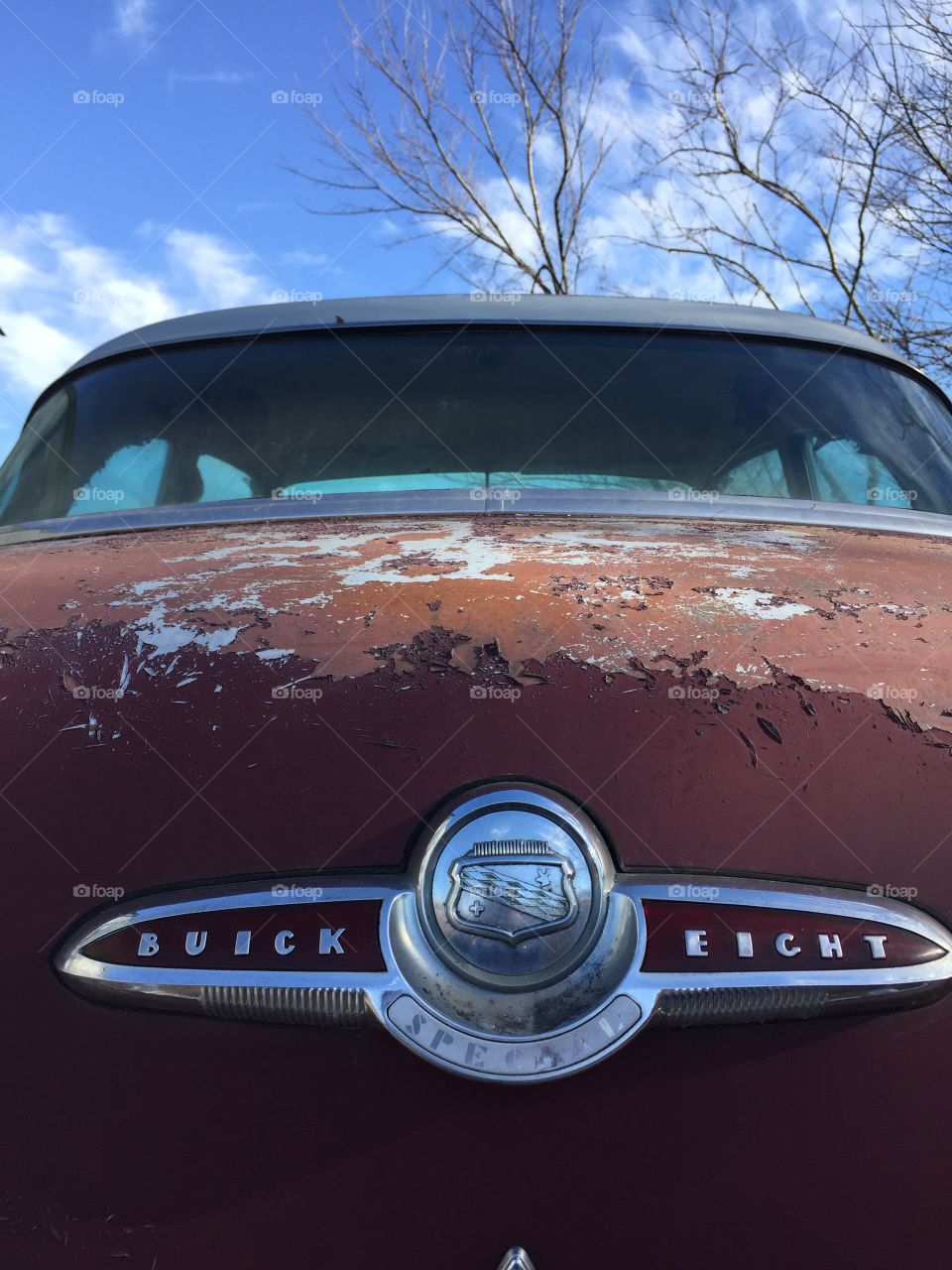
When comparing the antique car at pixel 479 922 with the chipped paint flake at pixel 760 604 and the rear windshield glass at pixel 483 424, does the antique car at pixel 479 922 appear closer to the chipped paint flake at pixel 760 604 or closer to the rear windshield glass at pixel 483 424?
the chipped paint flake at pixel 760 604

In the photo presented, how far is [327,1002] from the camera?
40.3 inches

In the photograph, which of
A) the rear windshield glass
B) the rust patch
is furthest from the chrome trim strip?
the rear windshield glass

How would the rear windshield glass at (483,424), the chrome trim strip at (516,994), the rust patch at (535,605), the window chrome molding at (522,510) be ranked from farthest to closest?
the rear windshield glass at (483,424) → the window chrome molding at (522,510) → the rust patch at (535,605) → the chrome trim strip at (516,994)

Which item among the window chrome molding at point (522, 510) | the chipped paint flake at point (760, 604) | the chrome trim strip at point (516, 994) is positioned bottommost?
the chrome trim strip at point (516, 994)

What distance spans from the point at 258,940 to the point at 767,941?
489mm

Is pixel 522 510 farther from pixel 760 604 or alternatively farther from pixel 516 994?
pixel 516 994

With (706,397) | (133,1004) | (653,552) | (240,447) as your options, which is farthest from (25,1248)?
(706,397)

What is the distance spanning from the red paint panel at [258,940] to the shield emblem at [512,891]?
92 mm

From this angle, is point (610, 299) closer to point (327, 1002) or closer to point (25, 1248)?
point (327, 1002)

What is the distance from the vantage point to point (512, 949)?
3.29ft

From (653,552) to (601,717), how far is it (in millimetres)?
440

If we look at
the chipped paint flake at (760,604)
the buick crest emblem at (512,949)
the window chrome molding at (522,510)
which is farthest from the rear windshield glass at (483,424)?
the buick crest emblem at (512,949)

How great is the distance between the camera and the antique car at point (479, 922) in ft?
3.29

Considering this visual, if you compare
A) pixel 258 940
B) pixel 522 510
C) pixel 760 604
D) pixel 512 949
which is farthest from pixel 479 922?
pixel 522 510
